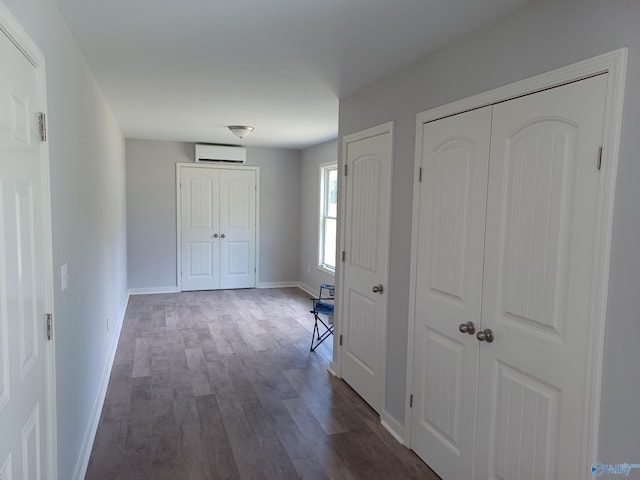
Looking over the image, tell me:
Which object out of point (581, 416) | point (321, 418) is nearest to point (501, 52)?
point (581, 416)

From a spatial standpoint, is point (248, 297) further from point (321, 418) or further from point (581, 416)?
point (581, 416)

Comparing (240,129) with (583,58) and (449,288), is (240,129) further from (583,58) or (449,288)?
(583,58)

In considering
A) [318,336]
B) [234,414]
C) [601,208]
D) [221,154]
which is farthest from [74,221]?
[221,154]

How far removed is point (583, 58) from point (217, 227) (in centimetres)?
619

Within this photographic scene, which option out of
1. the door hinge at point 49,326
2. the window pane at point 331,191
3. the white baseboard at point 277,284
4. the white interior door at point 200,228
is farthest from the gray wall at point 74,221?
the white baseboard at point 277,284

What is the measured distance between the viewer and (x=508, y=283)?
6.45 ft

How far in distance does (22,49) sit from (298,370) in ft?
10.4

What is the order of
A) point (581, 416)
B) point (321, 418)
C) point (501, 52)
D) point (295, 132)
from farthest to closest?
point (295, 132)
point (321, 418)
point (501, 52)
point (581, 416)

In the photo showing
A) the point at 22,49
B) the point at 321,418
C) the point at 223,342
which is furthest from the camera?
the point at 223,342

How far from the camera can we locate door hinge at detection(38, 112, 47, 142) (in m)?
1.61

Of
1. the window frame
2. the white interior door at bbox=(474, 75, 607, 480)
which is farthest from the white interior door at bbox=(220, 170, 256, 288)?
the white interior door at bbox=(474, 75, 607, 480)

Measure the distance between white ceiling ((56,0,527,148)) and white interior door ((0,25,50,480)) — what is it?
860mm

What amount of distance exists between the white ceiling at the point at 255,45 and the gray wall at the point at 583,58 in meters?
0.11

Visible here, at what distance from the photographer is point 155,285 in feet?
22.6
